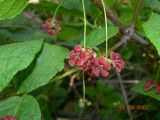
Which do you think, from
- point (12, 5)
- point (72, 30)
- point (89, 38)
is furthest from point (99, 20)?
point (12, 5)

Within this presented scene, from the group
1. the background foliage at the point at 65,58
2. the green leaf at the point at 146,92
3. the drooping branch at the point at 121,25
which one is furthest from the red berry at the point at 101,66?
the green leaf at the point at 146,92

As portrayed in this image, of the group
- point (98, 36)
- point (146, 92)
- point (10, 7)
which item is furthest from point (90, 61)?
point (146, 92)

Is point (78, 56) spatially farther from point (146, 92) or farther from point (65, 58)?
point (146, 92)

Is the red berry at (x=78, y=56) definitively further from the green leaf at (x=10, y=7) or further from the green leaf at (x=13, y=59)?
the green leaf at (x=10, y=7)

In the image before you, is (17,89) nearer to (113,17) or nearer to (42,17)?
(113,17)

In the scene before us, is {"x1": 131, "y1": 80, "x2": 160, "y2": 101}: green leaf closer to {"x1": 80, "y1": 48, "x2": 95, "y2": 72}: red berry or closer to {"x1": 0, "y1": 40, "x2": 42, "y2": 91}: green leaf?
{"x1": 80, "y1": 48, "x2": 95, "y2": 72}: red berry
